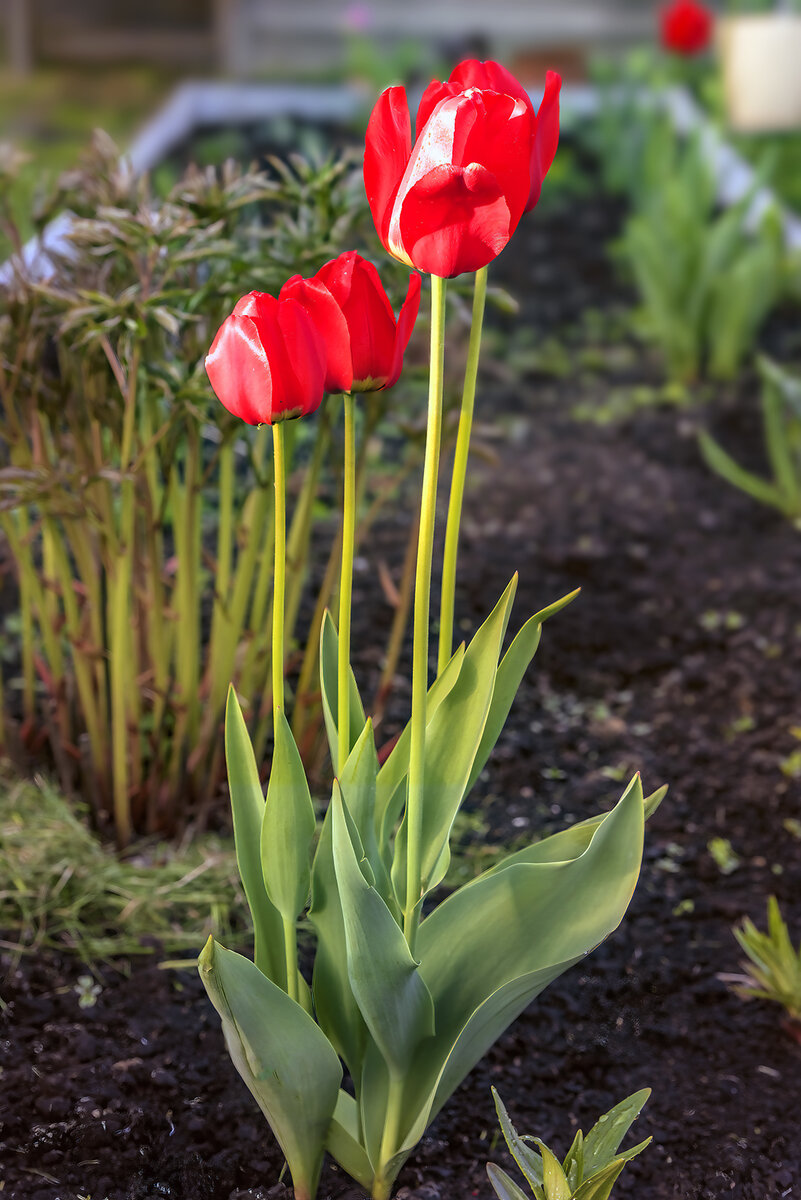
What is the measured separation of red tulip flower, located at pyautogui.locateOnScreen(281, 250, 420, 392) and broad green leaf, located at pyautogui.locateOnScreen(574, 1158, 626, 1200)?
52cm

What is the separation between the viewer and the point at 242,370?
0.69 m

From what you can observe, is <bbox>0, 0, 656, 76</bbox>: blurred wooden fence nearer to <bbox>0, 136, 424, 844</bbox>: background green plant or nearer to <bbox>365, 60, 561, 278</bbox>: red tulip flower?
<bbox>0, 136, 424, 844</bbox>: background green plant

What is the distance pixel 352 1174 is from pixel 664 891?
1.72ft

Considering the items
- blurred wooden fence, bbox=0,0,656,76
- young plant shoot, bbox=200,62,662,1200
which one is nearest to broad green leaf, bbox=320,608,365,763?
young plant shoot, bbox=200,62,662,1200

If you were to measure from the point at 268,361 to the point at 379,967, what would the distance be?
0.38m

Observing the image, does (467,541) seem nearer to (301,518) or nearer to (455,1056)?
(301,518)

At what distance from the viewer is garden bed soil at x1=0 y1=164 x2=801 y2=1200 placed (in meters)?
0.95

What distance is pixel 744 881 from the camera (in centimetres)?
132

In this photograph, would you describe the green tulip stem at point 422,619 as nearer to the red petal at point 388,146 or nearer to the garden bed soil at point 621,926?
the red petal at point 388,146

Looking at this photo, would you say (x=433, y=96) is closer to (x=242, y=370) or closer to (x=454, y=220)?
(x=454, y=220)

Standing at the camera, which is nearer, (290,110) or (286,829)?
(286,829)

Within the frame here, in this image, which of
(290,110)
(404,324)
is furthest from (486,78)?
(290,110)

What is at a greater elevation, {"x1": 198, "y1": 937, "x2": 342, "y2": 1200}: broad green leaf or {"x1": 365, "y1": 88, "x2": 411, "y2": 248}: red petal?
{"x1": 365, "y1": 88, "x2": 411, "y2": 248}: red petal

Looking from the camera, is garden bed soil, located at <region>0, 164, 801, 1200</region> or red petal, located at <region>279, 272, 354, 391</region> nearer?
red petal, located at <region>279, 272, 354, 391</region>
